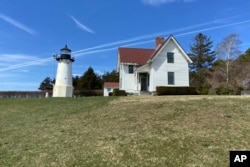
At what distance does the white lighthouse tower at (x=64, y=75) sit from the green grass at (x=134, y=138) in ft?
77.2

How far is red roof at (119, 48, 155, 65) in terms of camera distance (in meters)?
32.3

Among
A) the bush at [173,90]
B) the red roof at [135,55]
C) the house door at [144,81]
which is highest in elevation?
the red roof at [135,55]

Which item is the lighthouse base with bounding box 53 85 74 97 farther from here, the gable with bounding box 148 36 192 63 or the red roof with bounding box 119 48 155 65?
the gable with bounding box 148 36 192 63

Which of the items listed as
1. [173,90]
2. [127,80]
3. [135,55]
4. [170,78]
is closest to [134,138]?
[173,90]

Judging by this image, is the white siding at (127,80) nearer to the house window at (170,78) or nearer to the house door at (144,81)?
the house door at (144,81)

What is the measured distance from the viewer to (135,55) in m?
33.6

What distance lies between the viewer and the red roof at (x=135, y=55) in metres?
32.3

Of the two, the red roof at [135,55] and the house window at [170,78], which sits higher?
the red roof at [135,55]

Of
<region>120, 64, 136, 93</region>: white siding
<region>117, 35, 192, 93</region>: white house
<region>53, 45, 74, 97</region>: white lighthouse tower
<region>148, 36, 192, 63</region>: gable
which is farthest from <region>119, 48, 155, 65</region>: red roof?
<region>53, 45, 74, 97</region>: white lighthouse tower

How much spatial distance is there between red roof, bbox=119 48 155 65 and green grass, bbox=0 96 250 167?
63.8 ft

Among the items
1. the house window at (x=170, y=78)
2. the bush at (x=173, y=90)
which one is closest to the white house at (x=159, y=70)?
the house window at (x=170, y=78)

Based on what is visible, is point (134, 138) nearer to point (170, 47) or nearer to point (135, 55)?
point (170, 47)

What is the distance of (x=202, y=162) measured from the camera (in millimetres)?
6711

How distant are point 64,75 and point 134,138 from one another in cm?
3011
